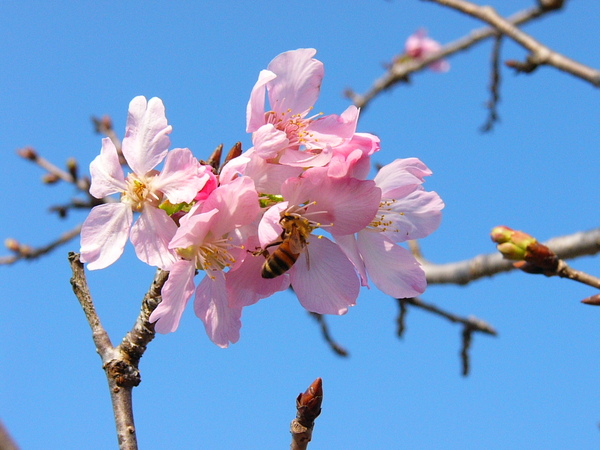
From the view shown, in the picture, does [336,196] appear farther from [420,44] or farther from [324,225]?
[420,44]

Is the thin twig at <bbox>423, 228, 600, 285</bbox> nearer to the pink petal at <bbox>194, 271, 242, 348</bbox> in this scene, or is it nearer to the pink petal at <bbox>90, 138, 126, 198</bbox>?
the pink petal at <bbox>194, 271, 242, 348</bbox>

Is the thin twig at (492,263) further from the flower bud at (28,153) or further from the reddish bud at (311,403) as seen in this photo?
the flower bud at (28,153)

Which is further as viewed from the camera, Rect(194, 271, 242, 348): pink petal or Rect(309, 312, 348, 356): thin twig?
Rect(309, 312, 348, 356): thin twig

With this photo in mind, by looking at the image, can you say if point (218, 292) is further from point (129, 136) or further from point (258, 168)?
point (129, 136)

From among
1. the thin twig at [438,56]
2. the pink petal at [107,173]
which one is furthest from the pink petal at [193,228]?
the thin twig at [438,56]

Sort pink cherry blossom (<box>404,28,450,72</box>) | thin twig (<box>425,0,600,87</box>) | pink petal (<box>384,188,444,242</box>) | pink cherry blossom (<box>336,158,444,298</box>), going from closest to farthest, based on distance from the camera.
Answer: pink cherry blossom (<box>336,158,444,298</box>) < pink petal (<box>384,188,444,242</box>) < thin twig (<box>425,0,600,87</box>) < pink cherry blossom (<box>404,28,450,72</box>)

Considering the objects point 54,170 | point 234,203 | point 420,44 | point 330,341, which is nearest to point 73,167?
point 54,170

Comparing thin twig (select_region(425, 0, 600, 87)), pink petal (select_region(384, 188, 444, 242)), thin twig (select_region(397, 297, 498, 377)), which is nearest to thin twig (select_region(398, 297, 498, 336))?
thin twig (select_region(397, 297, 498, 377))
